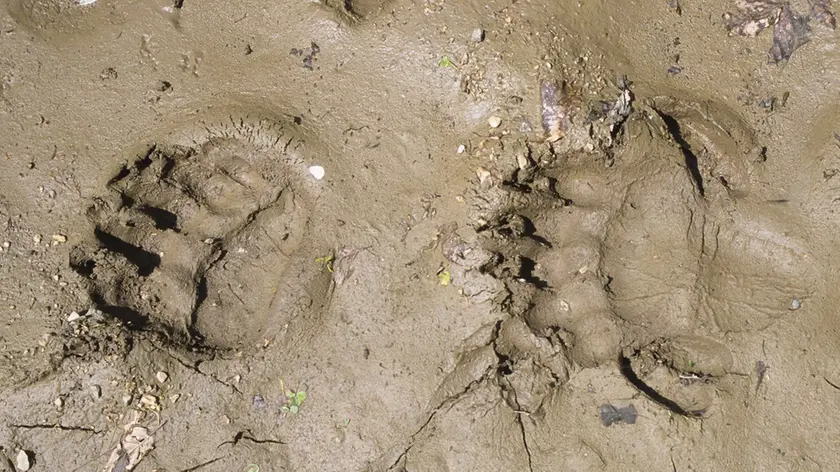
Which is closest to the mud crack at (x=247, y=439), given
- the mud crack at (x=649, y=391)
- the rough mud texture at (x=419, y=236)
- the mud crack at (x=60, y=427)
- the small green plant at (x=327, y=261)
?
the rough mud texture at (x=419, y=236)

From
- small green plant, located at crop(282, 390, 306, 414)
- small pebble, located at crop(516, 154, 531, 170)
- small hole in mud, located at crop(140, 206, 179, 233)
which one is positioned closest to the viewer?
small pebble, located at crop(516, 154, 531, 170)

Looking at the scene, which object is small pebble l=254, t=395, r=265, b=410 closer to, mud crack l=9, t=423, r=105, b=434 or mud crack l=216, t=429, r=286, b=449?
mud crack l=216, t=429, r=286, b=449

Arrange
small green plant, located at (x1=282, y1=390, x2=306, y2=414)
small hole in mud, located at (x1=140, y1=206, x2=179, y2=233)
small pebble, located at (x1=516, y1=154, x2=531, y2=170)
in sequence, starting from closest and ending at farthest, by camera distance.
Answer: small pebble, located at (x1=516, y1=154, x2=531, y2=170), small green plant, located at (x1=282, y1=390, x2=306, y2=414), small hole in mud, located at (x1=140, y1=206, x2=179, y2=233)

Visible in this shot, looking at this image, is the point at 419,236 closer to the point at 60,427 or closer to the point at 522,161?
the point at 522,161

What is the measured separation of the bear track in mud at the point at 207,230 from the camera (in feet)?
9.21

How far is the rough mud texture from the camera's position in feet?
8.81

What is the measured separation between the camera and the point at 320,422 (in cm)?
273

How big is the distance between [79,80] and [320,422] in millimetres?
1932

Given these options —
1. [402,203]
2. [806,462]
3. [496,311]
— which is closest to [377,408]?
[496,311]

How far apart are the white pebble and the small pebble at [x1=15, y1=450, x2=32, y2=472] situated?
1727 millimetres

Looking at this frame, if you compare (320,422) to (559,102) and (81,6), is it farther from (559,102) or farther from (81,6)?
(81,6)

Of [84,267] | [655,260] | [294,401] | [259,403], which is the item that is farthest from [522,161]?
[84,267]

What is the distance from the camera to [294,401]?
275cm

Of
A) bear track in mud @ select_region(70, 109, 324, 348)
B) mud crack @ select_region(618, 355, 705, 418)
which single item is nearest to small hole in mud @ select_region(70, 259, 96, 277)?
bear track in mud @ select_region(70, 109, 324, 348)
